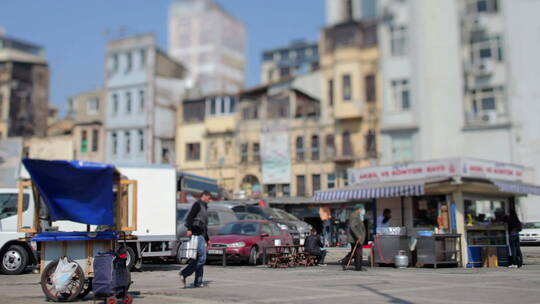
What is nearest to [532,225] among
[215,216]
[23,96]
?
[215,216]

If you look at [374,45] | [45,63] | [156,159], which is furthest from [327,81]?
[45,63]

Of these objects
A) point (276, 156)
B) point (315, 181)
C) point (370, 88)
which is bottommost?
point (315, 181)

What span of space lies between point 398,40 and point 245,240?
89.8 ft

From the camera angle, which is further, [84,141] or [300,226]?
[84,141]

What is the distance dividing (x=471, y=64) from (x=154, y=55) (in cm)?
2699

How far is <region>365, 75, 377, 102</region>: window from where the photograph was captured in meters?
43.2

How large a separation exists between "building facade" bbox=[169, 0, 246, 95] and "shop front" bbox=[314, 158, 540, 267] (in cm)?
8696

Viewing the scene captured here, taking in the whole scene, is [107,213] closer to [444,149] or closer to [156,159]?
[444,149]

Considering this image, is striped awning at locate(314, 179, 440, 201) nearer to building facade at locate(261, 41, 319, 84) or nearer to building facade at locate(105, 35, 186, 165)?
building facade at locate(105, 35, 186, 165)

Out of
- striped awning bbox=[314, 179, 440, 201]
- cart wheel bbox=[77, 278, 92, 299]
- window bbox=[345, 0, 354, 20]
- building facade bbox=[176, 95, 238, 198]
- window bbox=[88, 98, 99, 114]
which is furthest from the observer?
window bbox=[88, 98, 99, 114]

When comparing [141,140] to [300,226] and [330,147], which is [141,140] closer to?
[330,147]

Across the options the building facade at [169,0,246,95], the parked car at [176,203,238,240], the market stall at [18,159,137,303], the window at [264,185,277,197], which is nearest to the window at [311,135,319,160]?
the window at [264,185,277,197]

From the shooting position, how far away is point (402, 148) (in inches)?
1650

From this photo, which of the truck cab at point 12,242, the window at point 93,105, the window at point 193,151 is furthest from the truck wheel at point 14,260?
the window at point 93,105
